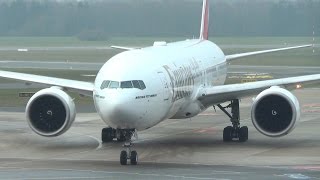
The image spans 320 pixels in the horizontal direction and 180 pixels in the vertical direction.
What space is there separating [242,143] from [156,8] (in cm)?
3566

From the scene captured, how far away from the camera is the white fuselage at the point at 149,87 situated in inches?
878

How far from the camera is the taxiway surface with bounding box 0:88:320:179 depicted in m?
21.4

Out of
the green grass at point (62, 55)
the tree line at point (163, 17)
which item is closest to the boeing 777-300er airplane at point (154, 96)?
the tree line at point (163, 17)

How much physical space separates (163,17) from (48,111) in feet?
128

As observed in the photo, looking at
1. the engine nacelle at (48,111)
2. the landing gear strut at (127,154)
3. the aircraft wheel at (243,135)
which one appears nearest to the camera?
the landing gear strut at (127,154)

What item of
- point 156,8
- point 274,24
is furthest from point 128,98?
point 274,24

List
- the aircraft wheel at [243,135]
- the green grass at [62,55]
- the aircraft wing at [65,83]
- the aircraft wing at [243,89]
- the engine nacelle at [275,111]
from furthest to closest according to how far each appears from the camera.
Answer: the green grass at [62,55], the aircraft wheel at [243,135], the aircraft wing at [243,89], the aircraft wing at [65,83], the engine nacelle at [275,111]

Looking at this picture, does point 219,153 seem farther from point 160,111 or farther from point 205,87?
point 205,87

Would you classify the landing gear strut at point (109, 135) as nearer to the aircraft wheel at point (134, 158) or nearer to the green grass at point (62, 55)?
the aircraft wheel at point (134, 158)

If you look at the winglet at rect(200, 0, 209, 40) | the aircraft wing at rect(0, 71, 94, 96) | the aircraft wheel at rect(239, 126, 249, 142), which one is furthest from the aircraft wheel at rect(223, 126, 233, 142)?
the winglet at rect(200, 0, 209, 40)

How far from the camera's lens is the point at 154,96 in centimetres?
2341

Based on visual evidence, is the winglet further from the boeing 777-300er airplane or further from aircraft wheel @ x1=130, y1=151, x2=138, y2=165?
aircraft wheel @ x1=130, y1=151, x2=138, y2=165

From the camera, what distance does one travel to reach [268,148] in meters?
26.4

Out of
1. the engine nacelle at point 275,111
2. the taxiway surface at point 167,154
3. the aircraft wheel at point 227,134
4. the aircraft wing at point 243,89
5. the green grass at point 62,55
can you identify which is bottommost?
the taxiway surface at point 167,154
